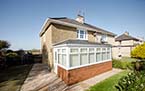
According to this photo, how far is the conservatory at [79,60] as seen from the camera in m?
9.70

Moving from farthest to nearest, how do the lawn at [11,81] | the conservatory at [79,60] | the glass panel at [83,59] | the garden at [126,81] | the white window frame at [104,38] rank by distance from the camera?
the white window frame at [104,38]
the glass panel at [83,59]
the conservatory at [79,60]
the lawn at [11,81]
the garden at [126,81]

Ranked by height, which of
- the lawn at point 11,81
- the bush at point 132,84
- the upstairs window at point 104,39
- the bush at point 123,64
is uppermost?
the upstairs window at point 104,39

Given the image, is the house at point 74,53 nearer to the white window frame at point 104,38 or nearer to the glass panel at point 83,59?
the glass panel at point 83,59

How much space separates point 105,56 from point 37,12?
11.5 m

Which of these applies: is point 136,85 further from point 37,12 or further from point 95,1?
point 37,12

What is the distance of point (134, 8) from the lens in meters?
17.3

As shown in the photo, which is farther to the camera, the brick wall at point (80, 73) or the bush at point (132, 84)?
the brick wall at point (80, 73)

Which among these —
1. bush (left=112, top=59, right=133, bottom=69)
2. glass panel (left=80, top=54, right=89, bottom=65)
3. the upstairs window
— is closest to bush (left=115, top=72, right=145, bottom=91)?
glass panel (left=80, top=54, right=89, bottom=65)

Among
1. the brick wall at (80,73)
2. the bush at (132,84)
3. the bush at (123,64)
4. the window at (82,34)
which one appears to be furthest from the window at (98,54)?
the bush at (132,84)

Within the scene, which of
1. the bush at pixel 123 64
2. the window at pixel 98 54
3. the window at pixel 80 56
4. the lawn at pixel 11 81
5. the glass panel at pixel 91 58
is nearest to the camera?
the lawn at pixel 11 81

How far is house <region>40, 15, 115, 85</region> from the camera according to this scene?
9.87m

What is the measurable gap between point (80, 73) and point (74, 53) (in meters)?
2.07

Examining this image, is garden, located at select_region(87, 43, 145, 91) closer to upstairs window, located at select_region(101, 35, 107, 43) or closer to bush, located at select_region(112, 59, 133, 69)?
bush, located at select_region(112, 59, 133, 69)

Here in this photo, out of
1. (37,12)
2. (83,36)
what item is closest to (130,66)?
(83,36)
